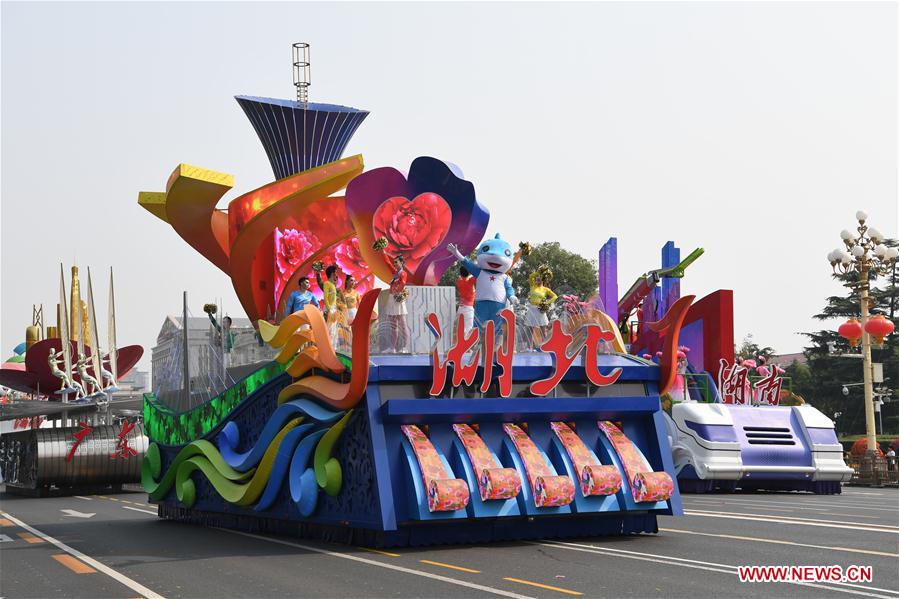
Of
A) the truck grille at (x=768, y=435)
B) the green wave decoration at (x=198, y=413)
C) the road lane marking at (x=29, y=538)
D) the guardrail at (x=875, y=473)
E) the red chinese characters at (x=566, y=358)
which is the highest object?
the red chinese characters at (x=566, y=358)

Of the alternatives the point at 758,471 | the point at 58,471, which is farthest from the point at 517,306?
the point at 58,471

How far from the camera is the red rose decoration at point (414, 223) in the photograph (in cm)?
2442

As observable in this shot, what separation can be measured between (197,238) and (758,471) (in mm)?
15581

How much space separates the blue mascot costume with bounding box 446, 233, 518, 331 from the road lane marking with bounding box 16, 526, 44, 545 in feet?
25.6

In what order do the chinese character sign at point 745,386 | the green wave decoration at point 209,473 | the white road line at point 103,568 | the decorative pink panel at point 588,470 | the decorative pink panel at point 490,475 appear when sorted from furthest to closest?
the chinese character sign at point 745,386 → the green wave decoration at point 209,473 → the decorative pink panel at point 588,470 → the decorative pink panel at point 490,475 → the white road line at point 103,568

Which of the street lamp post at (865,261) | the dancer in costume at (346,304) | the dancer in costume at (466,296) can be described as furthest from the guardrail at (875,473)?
the dancer in costume at (466,296)

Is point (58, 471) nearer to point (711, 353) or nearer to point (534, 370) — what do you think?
point (711, 353)

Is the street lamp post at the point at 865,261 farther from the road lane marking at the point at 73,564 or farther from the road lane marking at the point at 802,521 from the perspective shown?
the road lane marking at the point at 73,564

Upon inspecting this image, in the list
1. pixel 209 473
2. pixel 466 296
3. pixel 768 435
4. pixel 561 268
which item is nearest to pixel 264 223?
pixel 209 473

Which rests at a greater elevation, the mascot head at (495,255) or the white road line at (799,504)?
the mascot head at (495,255)

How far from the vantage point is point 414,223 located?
2459 centimetres

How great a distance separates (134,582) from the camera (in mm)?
12750

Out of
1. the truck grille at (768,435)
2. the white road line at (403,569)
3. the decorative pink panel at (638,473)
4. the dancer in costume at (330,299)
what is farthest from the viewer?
the truck grille at (768,435)

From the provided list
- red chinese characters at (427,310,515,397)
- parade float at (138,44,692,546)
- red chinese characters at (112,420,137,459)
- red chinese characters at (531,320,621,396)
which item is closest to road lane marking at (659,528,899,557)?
parade float at (138,44,692,546)
